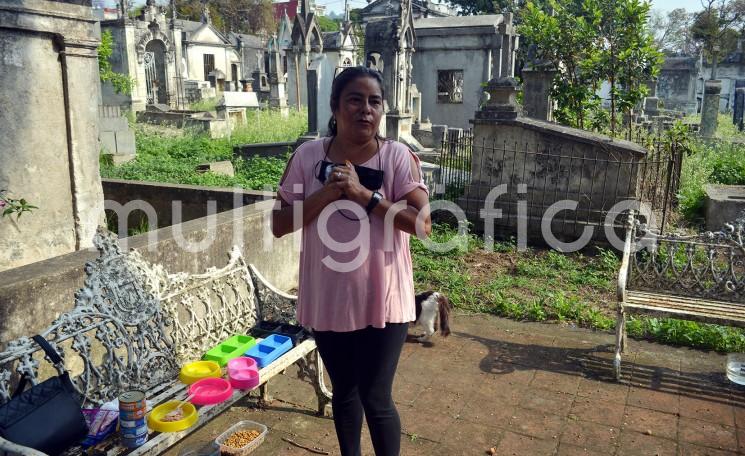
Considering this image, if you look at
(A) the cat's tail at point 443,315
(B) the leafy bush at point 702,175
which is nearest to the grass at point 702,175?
(B) the leafy bush at point 702,175

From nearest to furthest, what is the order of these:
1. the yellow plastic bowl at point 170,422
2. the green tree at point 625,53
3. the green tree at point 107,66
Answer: the yellow plastic bowl at point 170,422
the green tree at point 625,53
the green tree at point 107,66

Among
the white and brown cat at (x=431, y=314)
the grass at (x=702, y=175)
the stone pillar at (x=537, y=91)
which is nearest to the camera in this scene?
the white and brown cat at (x=431, y=314)

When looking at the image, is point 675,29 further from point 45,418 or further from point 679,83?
point 45,418

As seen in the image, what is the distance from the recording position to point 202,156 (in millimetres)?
11336

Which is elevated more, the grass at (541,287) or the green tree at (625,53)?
the green tree at (625,53)

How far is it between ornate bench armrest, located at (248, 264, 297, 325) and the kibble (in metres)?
0.81

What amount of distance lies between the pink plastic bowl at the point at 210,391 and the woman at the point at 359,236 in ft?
2.23

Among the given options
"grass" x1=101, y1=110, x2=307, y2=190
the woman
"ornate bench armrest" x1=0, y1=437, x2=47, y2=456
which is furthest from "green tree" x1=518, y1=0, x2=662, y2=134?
"ornate bench armrest" x1=0, y1=437, x2=47, y2=456

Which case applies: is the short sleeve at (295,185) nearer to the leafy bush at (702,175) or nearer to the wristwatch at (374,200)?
the wristwatch at (374,200)

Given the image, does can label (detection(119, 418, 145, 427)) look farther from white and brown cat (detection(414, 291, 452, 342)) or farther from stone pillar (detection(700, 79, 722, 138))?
stone pillar (detection(700, 79, 722, 138))

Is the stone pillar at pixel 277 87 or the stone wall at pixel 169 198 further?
the stone pillar at pixel 277 87

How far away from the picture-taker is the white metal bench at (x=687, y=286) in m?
4.06

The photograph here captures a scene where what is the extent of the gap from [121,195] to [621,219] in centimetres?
600

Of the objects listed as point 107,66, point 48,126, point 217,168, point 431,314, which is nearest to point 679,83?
point 107,66
